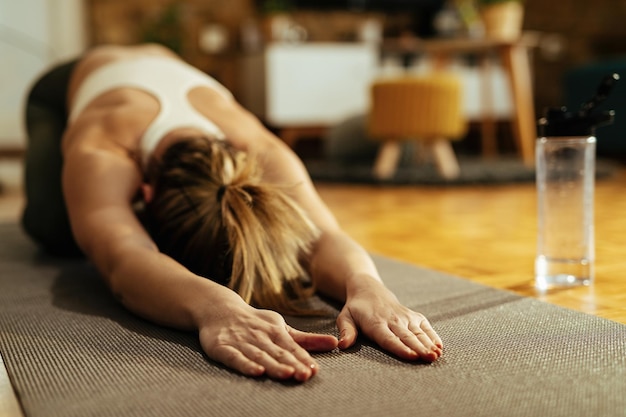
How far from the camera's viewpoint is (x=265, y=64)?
430 centimetres

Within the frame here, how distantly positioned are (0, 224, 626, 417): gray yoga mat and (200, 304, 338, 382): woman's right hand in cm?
1

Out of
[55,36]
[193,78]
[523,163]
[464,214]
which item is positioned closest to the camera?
[193,78]

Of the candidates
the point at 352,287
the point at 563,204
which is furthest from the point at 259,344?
the point at 563,204

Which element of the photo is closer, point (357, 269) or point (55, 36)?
point (357, 269)

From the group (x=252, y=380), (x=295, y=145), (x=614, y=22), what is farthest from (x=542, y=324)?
(x=614, y=22)

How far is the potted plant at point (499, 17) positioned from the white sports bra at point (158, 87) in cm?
253

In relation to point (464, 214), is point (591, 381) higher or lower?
higher

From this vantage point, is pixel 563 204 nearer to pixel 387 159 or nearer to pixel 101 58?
pixel 101 58

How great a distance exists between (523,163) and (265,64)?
157cm

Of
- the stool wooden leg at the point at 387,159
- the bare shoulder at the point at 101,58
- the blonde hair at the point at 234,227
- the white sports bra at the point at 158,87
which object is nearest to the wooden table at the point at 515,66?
the stool wooden leg at the point at 387,159

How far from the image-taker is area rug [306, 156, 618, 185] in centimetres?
312

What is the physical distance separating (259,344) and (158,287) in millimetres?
234

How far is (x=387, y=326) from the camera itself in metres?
0.88

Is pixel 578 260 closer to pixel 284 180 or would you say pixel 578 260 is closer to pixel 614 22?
Result: pixel 284 180
